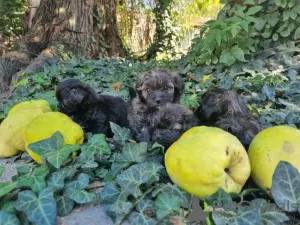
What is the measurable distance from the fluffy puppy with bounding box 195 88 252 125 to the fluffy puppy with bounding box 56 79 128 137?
74 cm

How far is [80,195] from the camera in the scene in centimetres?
185

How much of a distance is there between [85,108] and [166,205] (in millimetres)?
1490

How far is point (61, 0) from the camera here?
7.78 metres

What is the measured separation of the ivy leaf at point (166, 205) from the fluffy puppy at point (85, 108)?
4.10 ft

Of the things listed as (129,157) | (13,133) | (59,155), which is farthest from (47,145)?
(13,133)

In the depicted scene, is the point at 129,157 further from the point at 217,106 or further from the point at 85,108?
the point at 85,108

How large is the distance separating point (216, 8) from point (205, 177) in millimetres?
12739

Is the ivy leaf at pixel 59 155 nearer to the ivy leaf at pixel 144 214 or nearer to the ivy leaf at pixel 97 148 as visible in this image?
the ivy leaf at pixel 97 148

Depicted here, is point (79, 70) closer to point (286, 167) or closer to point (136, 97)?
point (136, 97)

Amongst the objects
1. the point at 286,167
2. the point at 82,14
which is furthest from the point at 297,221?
the point at 82,14

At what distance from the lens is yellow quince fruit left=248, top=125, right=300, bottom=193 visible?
174 centimetres

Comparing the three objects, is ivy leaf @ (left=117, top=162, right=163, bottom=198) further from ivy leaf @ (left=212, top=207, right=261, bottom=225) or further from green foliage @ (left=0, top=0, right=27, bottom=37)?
green foliage @ (left=0, top=0, right=27, bottom=37)

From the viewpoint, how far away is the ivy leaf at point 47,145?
211 cm

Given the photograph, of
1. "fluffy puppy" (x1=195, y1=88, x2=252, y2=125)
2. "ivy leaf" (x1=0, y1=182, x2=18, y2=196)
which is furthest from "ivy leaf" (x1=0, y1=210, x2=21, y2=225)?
"fluffy puppy" (x1=195, y1=88, x2=252, y2=125)
